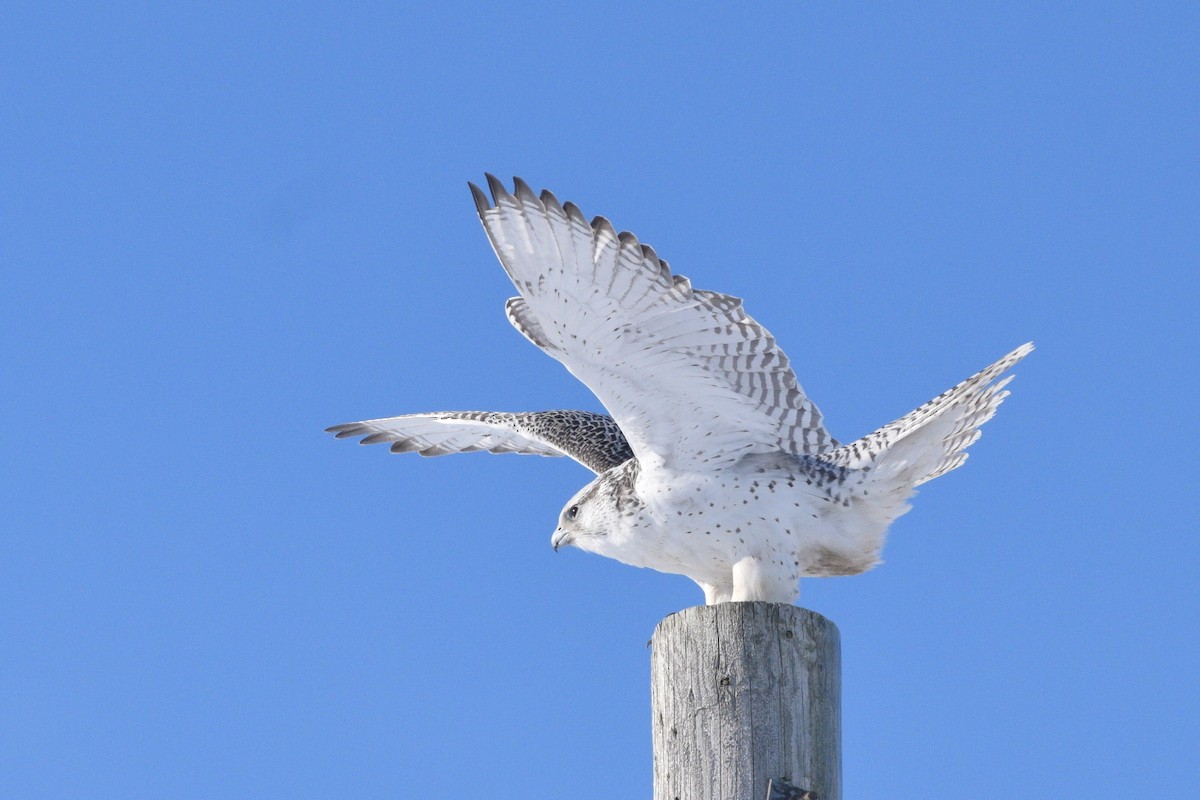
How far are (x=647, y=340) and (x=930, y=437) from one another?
1.37 meters

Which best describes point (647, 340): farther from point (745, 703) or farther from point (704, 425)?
point (745, 703)

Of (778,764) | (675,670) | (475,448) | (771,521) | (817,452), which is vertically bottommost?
(778,764)

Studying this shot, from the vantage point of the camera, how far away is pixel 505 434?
326 inches

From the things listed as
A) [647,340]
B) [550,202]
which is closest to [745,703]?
[647,340]

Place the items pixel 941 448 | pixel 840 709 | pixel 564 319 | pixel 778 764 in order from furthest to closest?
pixel 941 448 → pixel 564 319 → pixel 840 709 → pixel 778 764

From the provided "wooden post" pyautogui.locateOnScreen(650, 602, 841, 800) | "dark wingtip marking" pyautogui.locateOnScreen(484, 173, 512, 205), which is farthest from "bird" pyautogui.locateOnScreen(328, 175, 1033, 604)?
"wooden post" pyautogui.locateOnScreen(650, 602, 841, 800)

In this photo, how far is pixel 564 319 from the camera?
19.3ft

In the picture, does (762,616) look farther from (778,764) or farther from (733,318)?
(733,318)

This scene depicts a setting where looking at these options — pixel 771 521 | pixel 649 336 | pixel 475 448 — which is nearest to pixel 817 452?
pixel 771 521

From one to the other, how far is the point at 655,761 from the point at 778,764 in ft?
1.29

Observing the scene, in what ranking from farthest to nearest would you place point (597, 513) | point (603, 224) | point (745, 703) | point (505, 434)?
point (505, 434) < point (597, 513) < point (603, 224) < point (745, 703)

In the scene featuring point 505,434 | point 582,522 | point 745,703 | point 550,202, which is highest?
point 505,434

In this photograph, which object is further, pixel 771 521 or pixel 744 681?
pixel 771 521

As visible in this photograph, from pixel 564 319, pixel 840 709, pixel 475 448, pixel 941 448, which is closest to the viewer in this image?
pixel 840 709
